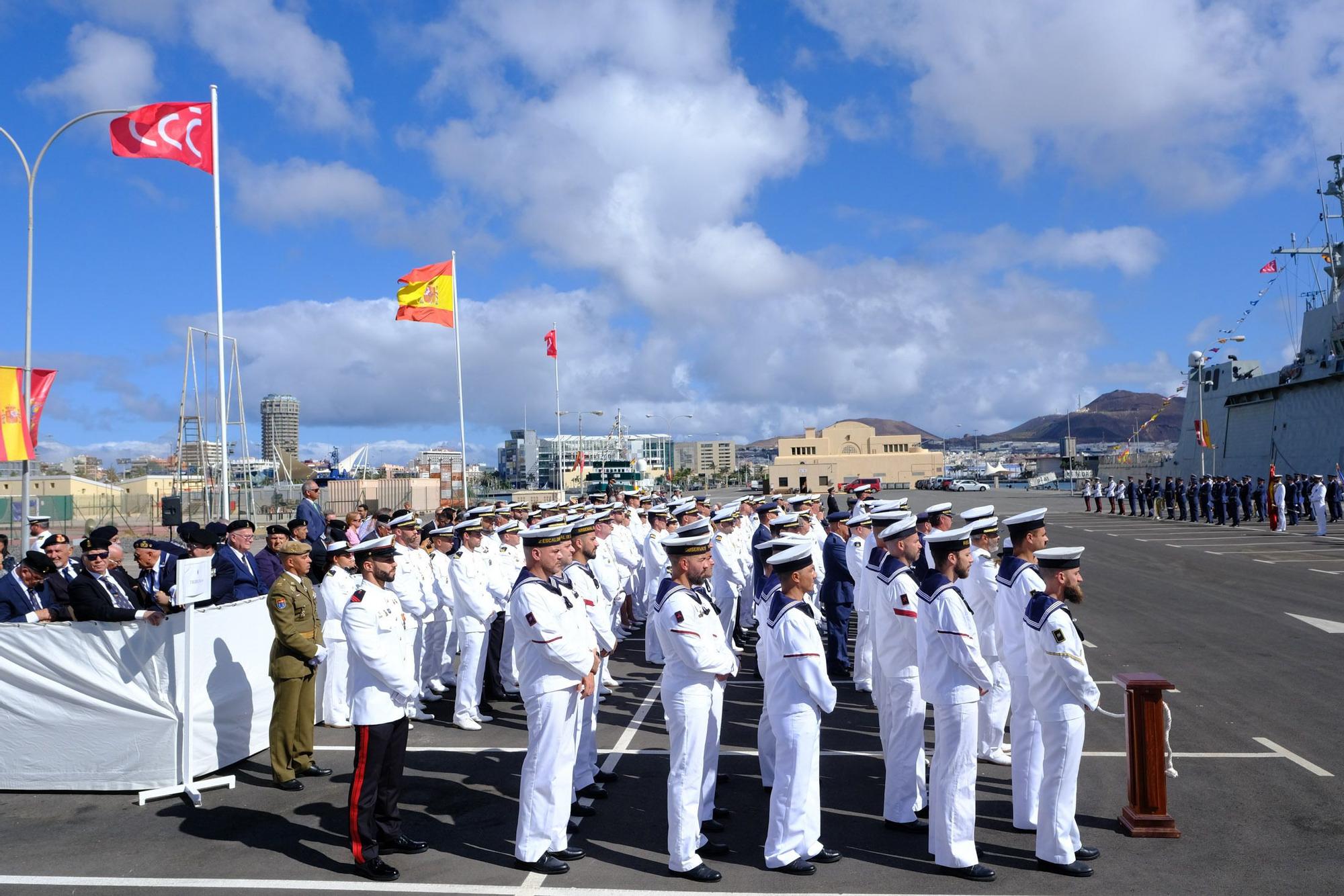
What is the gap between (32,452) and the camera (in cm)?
1364

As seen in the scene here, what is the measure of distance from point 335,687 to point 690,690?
4.74 metres

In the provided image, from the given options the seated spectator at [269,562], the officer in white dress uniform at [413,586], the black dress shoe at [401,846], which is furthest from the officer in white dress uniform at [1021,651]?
the seated spectator at [269,562]

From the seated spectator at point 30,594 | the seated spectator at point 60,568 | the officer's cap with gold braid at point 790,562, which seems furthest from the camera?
the seated spectator at point 60,568

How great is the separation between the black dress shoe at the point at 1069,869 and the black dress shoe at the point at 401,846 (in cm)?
361

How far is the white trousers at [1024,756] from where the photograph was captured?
561cm

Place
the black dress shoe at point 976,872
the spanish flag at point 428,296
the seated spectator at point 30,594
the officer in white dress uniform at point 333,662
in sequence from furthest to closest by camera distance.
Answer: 1. the spanish flag at point 428,296
2. the officer in white dress uniform at point 333,662
3. the seated spectator at point 30,594
4. the black dress shoe at point 976,872

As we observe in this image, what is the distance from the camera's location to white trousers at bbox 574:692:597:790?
6473 mm

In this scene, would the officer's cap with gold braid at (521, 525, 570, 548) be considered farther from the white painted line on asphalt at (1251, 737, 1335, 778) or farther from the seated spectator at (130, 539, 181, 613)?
the white painted line on asphalt at (1251, 737, 1335, 778)

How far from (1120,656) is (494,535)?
25.0 ft

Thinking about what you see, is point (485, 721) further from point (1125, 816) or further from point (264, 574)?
point (1125, 816)

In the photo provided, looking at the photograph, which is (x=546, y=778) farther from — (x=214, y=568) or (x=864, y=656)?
(x=864, y=656)

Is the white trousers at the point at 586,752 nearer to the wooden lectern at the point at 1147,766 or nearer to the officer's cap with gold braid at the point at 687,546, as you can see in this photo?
the officer's cap with gold braid at the point at 687,546

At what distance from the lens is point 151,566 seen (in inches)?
342

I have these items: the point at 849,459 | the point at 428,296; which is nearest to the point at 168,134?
the point at 428,296
